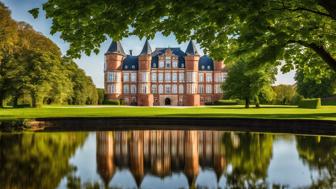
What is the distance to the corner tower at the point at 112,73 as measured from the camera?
290 feet

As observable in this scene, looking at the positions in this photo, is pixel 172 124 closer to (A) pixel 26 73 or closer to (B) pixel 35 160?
(B) pixel 35 160

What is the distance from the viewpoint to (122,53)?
91250 mm

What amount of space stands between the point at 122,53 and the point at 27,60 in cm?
4638

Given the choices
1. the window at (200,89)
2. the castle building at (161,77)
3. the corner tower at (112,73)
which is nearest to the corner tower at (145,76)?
the castle building at (161,77)

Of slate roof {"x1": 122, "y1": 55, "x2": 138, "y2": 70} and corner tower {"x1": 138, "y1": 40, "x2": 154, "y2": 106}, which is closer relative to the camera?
corner tower {"x1": 138, "y1": 40, "x2": 154, "y2": 106}

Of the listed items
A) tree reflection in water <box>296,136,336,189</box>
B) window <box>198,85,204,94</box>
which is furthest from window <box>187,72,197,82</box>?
tree reflection in water <box>296,136,336,189</box>

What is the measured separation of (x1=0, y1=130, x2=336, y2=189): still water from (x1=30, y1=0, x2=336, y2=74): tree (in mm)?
2929

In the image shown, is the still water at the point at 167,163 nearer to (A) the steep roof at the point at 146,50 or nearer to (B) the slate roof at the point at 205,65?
(A) the steep roof at the point at 146,50

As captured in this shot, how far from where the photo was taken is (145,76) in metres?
89.3

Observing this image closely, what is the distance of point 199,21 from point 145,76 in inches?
3221

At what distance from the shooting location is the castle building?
88500 mm

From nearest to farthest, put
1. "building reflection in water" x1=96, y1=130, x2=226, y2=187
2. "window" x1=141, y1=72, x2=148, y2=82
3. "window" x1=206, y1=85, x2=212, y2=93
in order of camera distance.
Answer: "building reflection in water" x1=96, y1=130, x2=226, y2=187 < "window" x1=141, y1=72, x2=148, y2=82 < "window" x1=206, y1=85, x2=212, y2=93

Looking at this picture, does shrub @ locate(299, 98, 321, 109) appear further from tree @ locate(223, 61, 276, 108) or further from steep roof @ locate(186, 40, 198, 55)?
steep roof @ locate(186, 40, 198, 55)

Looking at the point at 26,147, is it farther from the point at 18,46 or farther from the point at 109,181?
the point at 18,46
